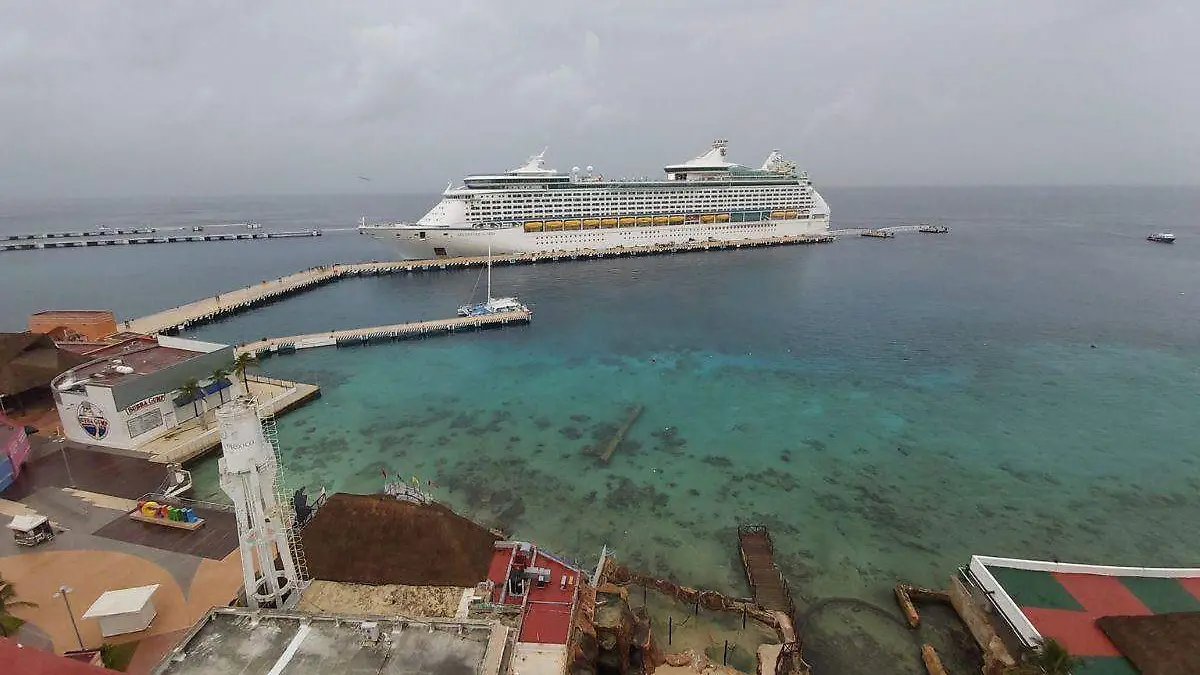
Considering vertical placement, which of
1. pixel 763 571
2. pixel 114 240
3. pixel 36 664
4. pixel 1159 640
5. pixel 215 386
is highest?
pixel 114 240

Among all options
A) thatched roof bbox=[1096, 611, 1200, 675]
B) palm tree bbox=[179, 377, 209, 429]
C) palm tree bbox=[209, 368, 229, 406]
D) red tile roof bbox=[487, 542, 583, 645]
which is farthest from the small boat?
thatched roof bbox=[1096, 611, 1200, 675]

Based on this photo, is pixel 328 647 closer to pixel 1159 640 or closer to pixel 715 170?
pixel 1159 640

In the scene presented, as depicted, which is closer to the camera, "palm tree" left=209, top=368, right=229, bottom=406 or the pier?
"palm tree" left=209, top=368, right=229, bottom=406

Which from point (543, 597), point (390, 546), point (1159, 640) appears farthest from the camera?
point (390, 546)

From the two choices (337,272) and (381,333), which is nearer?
(381,333)

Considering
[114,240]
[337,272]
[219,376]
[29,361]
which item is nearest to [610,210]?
[337,272]

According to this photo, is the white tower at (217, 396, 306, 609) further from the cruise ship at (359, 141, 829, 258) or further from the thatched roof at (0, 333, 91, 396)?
the cruise ship at (359, 141, 829, 258)

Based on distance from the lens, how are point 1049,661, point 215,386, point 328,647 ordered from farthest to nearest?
point 215,386 → point 1049,661 → point 328,647

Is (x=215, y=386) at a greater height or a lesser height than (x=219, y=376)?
lesser
